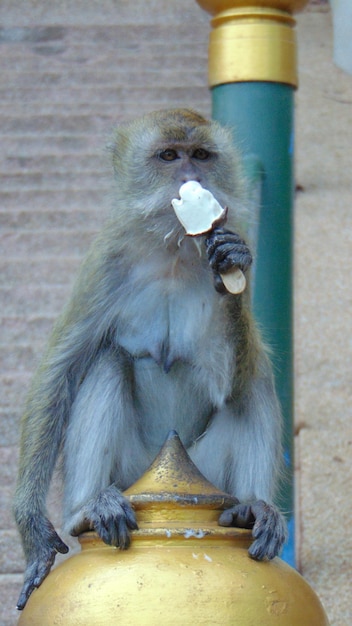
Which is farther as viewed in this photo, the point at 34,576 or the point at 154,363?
the point at 154,363

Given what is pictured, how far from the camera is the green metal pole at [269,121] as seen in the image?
4.27 m

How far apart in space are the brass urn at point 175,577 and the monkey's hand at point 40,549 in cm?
79

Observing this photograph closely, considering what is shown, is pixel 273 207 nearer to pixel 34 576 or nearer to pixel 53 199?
pixel 34 576

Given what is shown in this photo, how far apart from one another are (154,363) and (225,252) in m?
0.75

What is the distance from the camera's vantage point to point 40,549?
3.61 metres

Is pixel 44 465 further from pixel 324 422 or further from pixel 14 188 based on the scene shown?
pixel 14 188

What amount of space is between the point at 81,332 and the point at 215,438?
0.52 metres

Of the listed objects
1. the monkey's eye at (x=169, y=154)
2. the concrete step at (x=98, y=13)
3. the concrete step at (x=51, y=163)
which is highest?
the concrete step at (x=98, y=13)

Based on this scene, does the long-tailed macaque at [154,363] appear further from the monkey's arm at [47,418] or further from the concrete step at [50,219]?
the concrete step at [50,219]

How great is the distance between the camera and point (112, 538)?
264 centimetres

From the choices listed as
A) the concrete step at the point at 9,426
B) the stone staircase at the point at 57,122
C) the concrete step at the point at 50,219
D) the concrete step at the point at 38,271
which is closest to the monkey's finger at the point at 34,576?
the stone staircase at the point at 57,122

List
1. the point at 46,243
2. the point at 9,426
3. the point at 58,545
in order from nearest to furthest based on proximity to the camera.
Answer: the point at 58,545, the point at 9,426, the point at 46,243

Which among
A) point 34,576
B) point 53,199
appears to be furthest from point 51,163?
point 34,576

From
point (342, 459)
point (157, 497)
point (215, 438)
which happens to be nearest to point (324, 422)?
point (342, 459)
